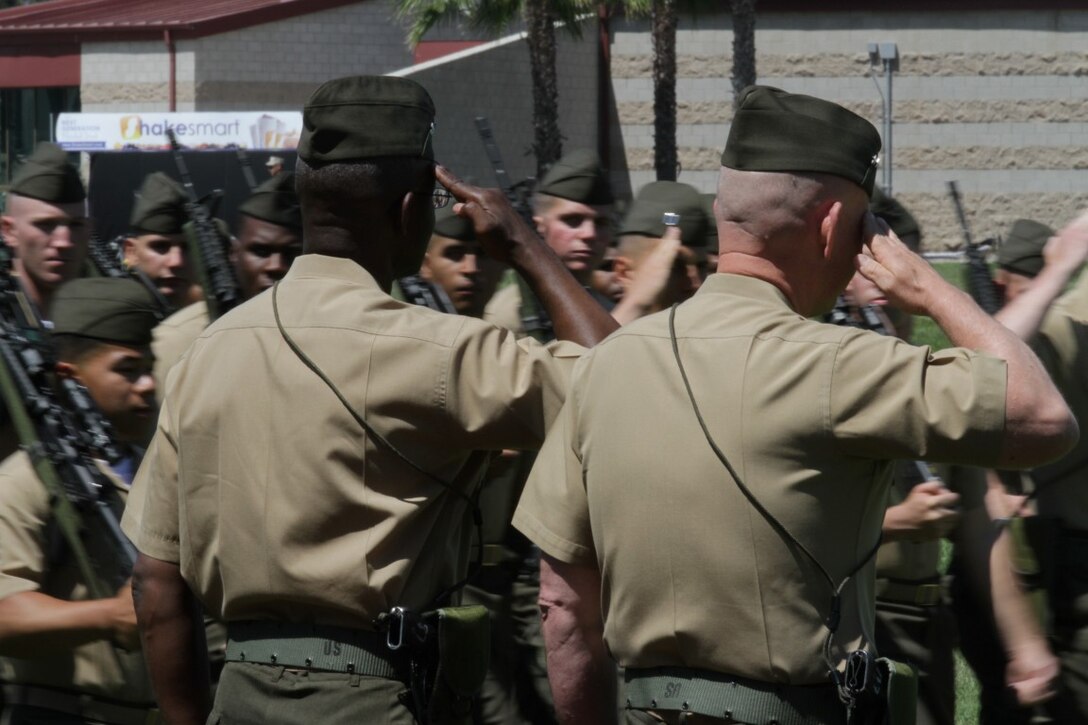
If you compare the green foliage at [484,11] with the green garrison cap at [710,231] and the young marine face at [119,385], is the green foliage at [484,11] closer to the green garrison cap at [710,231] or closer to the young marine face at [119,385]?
the green garrison cap at [710,231]

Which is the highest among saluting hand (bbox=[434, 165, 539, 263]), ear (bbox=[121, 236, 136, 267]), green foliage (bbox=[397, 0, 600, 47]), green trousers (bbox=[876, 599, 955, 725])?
green foliage (bbox=[397, 0, 600, 47])

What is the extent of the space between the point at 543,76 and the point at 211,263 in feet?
79.8

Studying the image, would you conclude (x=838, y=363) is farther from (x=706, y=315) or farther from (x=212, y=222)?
(x=212, y=222)

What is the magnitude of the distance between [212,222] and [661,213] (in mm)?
1683

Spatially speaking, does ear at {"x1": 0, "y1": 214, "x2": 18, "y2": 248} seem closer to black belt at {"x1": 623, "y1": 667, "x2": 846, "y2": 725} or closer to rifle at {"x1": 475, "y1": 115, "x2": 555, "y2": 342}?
rifle at {"x1": 475, "y1": 115, "x2": 555, "y2": 342}

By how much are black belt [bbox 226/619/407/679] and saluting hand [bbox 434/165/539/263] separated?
83 centimetres

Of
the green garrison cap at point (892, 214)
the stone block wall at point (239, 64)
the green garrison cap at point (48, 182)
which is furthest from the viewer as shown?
the stone block wall at point (239, 64)

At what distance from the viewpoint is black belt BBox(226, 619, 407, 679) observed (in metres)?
3.08

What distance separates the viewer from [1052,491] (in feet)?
15.4

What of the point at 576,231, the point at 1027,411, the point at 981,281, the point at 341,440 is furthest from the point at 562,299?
the point at 576,231

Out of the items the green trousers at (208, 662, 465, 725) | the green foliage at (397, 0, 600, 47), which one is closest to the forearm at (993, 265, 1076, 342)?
the green trousers at (208, 662, 465, 725)

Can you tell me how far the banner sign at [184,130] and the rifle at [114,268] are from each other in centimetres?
1770

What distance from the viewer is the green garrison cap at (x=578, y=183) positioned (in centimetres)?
643

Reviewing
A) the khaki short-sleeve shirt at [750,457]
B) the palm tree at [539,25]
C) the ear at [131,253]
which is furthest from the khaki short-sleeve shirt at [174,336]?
the palm tree at [539,25]
